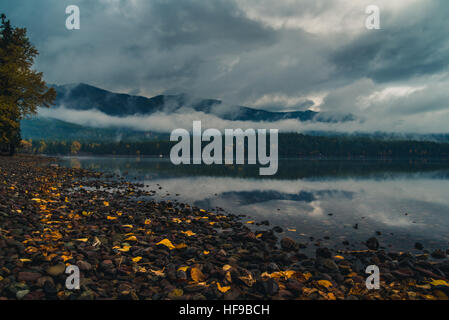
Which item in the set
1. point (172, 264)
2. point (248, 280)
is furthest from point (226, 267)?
point (172, 264)

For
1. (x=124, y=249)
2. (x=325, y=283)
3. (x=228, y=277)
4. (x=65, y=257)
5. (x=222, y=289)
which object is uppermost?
(x=65, y=257)

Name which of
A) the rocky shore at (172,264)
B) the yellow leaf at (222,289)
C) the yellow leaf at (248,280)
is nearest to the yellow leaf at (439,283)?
the rocky shore at (172,264)

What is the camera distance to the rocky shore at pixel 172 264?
24.7ft

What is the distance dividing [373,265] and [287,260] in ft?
12.5

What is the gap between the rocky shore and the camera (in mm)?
7543

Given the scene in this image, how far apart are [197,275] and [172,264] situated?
1184 millimetres

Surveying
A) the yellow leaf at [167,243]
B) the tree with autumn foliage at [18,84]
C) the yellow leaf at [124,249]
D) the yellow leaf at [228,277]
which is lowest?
the yellow leaf at [228,277]

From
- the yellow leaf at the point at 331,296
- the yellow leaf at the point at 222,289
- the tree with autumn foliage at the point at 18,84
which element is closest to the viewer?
the yellow leaf at the point at 331,296

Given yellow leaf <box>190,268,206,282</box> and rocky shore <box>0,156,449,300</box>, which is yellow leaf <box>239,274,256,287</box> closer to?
rocky shore <box>0,156,449,300</box>

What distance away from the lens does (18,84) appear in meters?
41.9

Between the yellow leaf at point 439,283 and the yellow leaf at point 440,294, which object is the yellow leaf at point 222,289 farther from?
the yellow leaf at point 439,283

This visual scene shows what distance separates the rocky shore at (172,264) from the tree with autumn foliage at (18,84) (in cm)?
3675

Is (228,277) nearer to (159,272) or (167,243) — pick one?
(159,272)

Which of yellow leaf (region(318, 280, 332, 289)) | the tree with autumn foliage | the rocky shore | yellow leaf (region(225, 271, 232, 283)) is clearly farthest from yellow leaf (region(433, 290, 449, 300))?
the tree with autumn foliage
